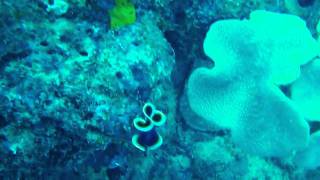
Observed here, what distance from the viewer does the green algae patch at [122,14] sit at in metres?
2.47

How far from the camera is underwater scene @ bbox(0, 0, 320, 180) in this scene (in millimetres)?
2043

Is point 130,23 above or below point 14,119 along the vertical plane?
above

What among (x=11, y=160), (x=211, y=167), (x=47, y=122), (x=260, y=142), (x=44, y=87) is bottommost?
A: (x=211, y=167)

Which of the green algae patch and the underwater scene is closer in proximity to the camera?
the underwater scene

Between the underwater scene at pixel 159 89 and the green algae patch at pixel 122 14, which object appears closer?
the underwater scene at pixel 159 89

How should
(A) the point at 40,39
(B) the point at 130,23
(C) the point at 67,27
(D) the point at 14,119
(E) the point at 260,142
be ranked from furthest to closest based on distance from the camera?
(E) the point at 260,142 → (B) the point at 130,23 → (C) the point at 67,27 → (A) the point at 40,39 → (D) the point at 14,119

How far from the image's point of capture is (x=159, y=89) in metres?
2.48

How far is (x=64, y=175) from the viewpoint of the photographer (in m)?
2.21

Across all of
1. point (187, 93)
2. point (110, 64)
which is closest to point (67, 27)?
point (110, 64)

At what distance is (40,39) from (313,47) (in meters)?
2.23

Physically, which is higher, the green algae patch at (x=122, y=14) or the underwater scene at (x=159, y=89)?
the green algae patch at (x=122, y=14)

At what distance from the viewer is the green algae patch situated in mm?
2469

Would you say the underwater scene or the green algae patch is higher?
the green algae patch

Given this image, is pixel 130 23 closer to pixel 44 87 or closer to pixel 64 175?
pixel 44 87
